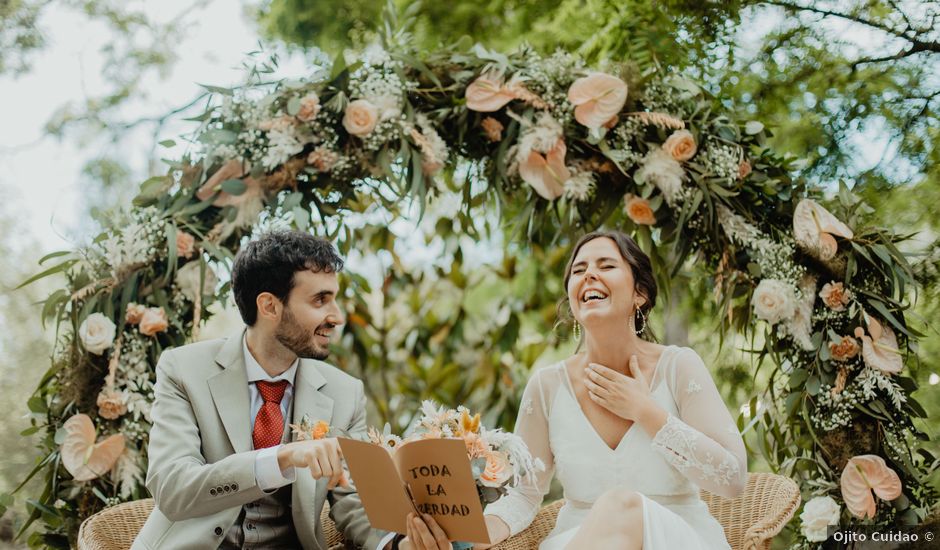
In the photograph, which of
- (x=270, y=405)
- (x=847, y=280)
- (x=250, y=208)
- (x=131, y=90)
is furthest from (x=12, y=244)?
(x=847, y=280)

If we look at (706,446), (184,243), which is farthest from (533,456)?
(184,243)

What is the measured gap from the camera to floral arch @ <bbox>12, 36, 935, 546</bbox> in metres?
2.87

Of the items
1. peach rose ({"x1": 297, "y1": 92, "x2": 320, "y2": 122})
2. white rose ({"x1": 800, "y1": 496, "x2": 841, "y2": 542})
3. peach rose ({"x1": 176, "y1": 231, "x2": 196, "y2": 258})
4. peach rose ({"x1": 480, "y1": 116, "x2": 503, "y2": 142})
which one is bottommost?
white rose ({"x1": 800, "y1": 496, "x2": 841, "y2": 542})

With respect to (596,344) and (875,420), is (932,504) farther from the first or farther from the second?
(596,344)

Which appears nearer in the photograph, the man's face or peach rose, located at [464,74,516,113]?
the man's face

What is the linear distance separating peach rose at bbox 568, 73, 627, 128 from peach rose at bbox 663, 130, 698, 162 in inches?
9.7

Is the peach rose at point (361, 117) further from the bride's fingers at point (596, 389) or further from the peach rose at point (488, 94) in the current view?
the bride's fingers at point (596, 389)

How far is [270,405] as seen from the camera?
97.2 inches

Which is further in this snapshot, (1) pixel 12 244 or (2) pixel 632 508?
(1) pixel 12 244

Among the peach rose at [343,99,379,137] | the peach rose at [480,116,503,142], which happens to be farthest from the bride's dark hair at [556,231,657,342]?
the peach rose at [343,99,379,137]

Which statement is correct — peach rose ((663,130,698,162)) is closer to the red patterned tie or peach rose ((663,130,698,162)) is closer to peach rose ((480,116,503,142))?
peach rose ((480,116,503,142))

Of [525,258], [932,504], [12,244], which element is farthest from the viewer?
[525,258]

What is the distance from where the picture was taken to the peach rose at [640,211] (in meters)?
3.15

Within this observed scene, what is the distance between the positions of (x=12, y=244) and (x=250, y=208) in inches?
72.9
